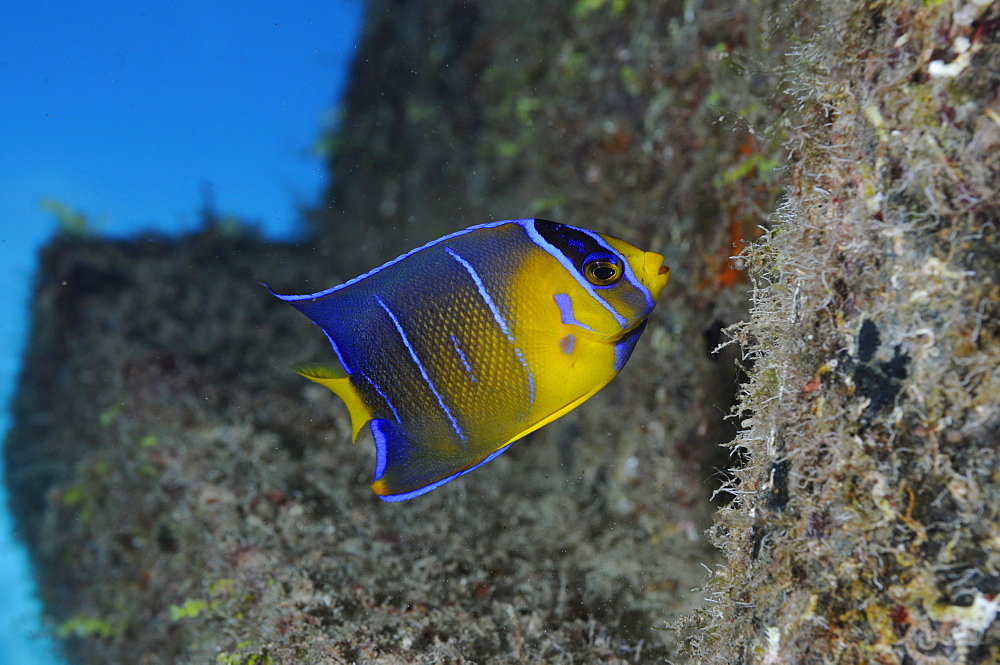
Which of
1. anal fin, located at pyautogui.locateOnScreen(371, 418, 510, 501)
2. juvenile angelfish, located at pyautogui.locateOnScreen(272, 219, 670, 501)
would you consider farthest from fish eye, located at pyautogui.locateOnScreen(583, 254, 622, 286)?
anal fin, located at pyautogui.locateOnScreen(371, 418, 510, 501)

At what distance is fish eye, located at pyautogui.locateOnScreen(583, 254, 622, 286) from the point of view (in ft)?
5.17

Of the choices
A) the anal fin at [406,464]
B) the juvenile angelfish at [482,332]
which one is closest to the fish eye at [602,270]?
the juvenile angelfish at [482,332]

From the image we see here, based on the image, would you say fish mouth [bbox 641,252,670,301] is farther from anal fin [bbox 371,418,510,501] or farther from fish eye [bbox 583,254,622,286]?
anal fin [bbox 371,418,510,501]

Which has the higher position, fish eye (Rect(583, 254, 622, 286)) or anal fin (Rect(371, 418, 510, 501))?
fish eye (Rect(583, 254, 622, 286))

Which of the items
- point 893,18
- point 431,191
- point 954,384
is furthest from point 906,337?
point 431,191

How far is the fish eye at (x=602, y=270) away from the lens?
1576 millimetres

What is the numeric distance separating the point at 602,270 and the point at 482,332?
0.40 m

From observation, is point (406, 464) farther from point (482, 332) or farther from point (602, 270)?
point (602, 270)

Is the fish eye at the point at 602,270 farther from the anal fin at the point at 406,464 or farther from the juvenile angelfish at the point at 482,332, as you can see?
the anal fin at the point at 406,464

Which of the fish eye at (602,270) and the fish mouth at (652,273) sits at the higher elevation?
the fish eye at (602,270)

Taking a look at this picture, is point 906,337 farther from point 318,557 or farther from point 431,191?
point 431,191

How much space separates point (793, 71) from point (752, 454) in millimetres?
1230

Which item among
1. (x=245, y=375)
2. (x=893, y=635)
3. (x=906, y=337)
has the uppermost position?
(x=245, y=375)

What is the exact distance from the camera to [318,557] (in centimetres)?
297
